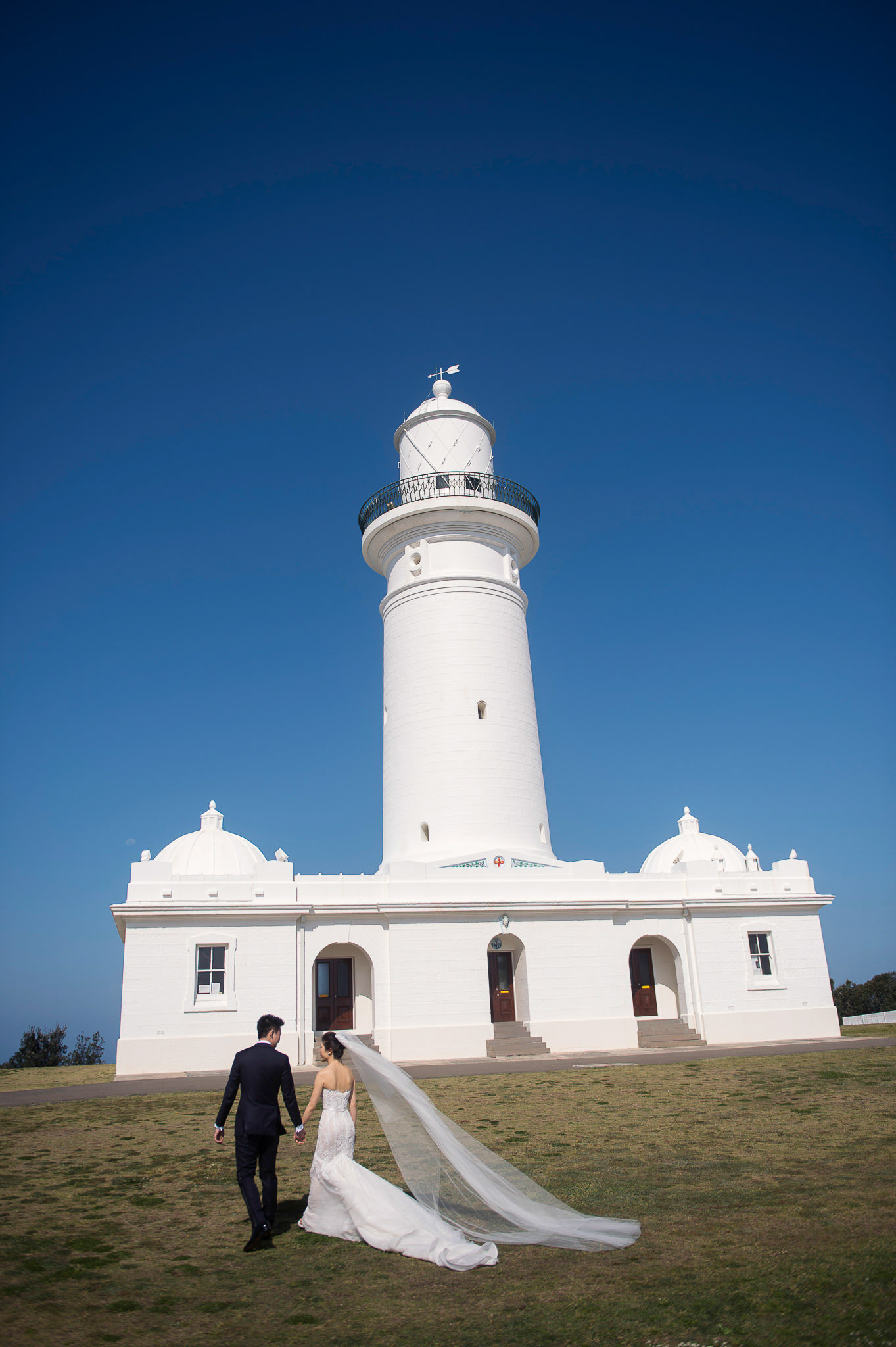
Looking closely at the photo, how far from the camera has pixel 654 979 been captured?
27547 millimetres

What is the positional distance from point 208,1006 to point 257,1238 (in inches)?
633

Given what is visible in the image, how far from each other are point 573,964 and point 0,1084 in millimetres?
14674

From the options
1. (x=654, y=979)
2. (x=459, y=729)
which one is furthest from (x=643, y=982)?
(x=459, y=729)

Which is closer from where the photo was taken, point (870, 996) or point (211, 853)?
point (211, 853)

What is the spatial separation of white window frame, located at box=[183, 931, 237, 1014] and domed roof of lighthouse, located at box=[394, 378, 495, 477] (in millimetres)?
15512

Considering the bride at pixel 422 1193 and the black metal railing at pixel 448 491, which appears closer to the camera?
the bride at pixel 422 1193

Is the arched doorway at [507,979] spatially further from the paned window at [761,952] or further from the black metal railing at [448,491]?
the black metal railing at [448,491]

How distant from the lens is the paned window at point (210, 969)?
22391mm

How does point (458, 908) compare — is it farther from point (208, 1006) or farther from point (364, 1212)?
point (364, 1212)

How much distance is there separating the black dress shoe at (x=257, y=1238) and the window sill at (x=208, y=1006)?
1586 cm

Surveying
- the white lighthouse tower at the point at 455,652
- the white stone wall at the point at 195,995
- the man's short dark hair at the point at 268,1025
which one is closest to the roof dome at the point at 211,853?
the white stone wall at the point at 195,995

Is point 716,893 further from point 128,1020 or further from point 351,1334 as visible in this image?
point 351,1334

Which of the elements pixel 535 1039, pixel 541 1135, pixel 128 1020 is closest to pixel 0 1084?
pixel 128 1020

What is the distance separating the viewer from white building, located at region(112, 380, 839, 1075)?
890 inches
